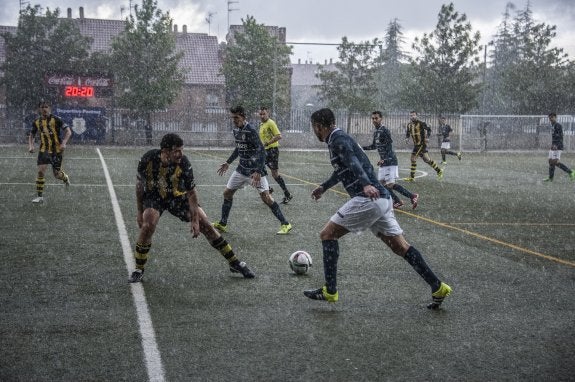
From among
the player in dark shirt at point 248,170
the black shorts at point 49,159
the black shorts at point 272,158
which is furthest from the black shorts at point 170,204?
the black shorts at point 49,159

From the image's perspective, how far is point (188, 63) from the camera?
2510 inches

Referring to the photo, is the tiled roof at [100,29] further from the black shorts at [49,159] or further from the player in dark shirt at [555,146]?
the black shorts at [49,159]

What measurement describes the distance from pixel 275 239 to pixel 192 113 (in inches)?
1357

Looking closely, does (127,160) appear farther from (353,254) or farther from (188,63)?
(188,63)

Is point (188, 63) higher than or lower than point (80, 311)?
higher

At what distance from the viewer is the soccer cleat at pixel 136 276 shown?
7.14 m

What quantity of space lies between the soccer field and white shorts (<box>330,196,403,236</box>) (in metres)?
0.80

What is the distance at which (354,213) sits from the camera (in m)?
6.16

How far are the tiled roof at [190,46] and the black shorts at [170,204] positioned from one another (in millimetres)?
55759

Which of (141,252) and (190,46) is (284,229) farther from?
(190,46)

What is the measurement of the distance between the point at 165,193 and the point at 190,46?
60769mm

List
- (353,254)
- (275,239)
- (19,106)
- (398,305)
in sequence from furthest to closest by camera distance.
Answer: (19,106), (275,239), (353,254), (398,305)

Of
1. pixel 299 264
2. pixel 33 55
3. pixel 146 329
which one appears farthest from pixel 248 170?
pixel 33 55

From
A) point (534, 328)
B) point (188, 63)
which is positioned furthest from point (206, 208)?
point (188, 63)
